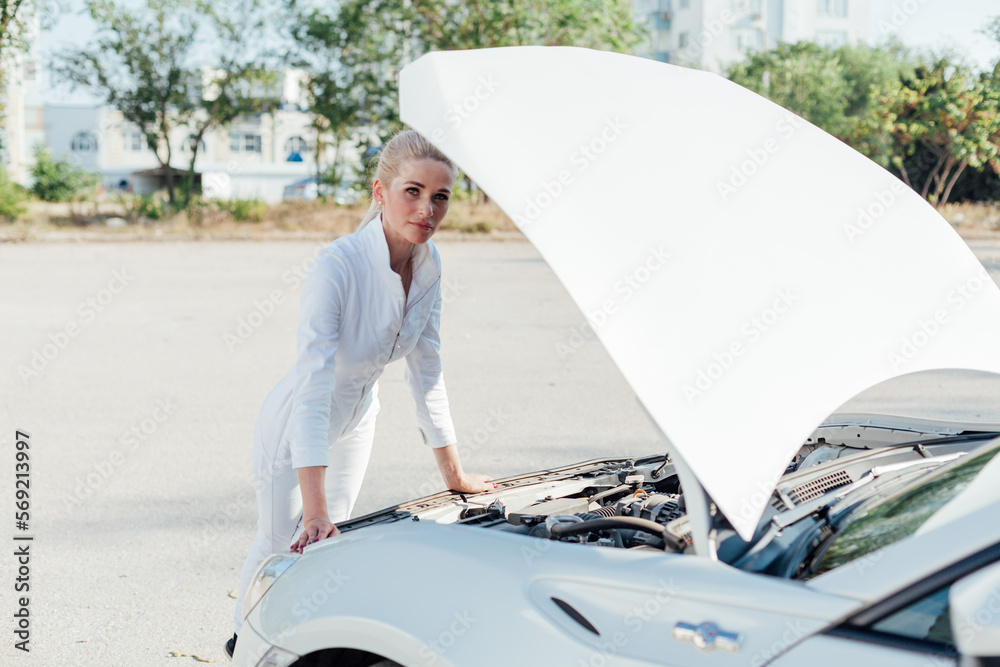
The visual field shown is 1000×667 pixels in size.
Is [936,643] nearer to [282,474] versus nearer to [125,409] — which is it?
[282,474]

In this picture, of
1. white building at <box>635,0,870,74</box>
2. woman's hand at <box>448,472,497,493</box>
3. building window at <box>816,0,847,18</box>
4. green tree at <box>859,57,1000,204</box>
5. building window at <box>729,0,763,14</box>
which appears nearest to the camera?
woman's hand at <box>448,472,497,493</box>

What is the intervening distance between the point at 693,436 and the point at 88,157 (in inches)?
3032

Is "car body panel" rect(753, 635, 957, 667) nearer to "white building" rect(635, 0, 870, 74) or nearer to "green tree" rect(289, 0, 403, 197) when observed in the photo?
"green tree" rect(289, 0, 403, 197)

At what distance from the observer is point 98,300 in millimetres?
13008

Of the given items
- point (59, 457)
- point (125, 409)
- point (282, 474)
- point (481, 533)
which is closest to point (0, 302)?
point (125, 409)

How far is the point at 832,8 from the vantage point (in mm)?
79312

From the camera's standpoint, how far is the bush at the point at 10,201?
2650 centimetres

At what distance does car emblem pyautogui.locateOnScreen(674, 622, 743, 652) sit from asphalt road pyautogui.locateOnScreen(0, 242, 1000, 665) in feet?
7.87

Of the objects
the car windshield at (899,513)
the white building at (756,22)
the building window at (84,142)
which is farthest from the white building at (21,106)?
the white building at (756,22)

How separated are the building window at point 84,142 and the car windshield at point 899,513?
7491 cm

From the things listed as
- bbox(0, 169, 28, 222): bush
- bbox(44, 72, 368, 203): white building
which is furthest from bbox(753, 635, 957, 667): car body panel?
bbox(44, 72, 368, 203): white building

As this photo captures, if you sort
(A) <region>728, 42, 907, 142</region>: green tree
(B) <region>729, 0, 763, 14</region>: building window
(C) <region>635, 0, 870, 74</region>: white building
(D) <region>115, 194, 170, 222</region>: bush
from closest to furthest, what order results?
(D) <region>115, 194, 170, 222</region>: bush, (A) <region>728, 42, 907, 142</region>: green tree, (B) <region>729, 0, 763, 14</region>: building window, (C) <region>635, 0, 870, 74</region>: white building

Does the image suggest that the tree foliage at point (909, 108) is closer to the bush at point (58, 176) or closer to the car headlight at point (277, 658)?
the car headlight at point (277, 658)

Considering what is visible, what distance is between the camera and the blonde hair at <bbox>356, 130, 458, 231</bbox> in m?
2.76
